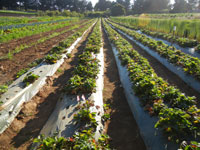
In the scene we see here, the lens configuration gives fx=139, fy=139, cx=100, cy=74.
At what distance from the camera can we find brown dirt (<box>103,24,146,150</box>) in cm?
329

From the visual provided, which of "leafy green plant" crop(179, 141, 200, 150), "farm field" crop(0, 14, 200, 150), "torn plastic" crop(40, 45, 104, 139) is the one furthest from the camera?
"torn plastic" crop(40, 45, 104, 139)

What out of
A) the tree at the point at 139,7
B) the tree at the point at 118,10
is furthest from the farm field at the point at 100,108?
the tree at the point at 139,7

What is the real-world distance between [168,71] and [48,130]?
5.99 meters

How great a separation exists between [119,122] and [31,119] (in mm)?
2601

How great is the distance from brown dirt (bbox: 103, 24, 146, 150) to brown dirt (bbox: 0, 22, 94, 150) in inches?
75.0

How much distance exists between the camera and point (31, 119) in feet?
13.6

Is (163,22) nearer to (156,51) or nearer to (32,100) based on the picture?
(156,51)

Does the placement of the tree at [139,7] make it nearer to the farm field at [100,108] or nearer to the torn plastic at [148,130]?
the farm field at [100,108]

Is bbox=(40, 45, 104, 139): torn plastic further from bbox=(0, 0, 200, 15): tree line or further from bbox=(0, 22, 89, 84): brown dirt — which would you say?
bbox=(0, 0, 200, 15): tree line

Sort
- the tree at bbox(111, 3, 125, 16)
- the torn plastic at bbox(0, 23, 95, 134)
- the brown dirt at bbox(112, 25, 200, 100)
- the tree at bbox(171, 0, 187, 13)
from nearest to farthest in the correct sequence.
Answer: the torn plastic at bbox(0, 23, 95, 134) → the brown dirt at bbox(112, 25, 200, 100) → the tree at bbox(171, 0, 187, 13) → the tree at bbox(111, 3, 125, 16)

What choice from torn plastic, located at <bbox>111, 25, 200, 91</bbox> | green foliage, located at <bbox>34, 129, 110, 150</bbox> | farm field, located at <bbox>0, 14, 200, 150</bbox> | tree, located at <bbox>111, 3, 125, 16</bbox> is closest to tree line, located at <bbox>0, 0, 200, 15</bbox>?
tree, located at <bbox>111, 3, 125, 16</bbox>

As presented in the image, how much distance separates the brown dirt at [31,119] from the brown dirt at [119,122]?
1.91 meters

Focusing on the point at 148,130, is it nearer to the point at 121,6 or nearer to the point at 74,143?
the point at 74,143

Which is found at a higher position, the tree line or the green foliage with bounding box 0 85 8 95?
the tree line
